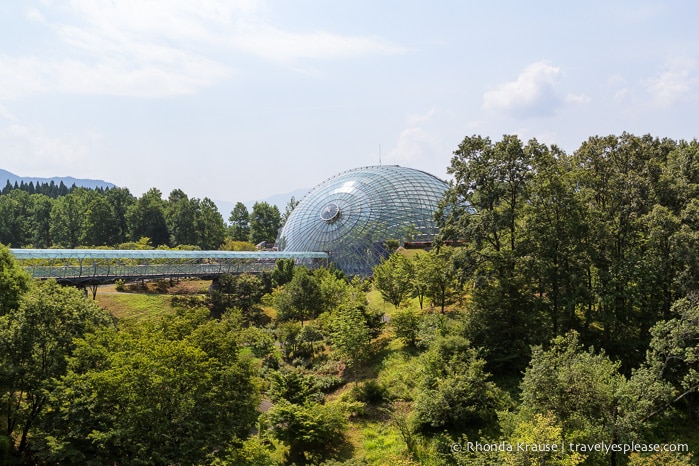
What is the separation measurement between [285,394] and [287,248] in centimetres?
4639

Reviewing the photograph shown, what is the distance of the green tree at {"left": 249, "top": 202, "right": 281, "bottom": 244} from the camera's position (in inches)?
4072

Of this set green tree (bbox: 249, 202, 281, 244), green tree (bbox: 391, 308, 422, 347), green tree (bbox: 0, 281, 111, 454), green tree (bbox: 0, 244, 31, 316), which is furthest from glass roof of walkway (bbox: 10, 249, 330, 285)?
green tree (bbox: 249, 202, 281, 244)

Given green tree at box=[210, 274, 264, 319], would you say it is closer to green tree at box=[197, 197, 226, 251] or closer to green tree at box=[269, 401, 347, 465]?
green tree at box=[269, 401, 347, 465]

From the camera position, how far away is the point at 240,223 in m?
110

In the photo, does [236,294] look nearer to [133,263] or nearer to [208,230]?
[133,263]

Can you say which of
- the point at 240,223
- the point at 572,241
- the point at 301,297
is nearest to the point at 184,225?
the point at 240,223

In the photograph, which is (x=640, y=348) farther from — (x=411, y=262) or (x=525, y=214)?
(x=411, y=262)

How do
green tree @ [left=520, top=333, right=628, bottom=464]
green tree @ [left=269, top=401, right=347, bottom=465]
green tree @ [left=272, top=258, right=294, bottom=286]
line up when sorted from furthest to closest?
1. green tree @ [left=272, top=258, right=294, bottom=286]
2. green tree @ [left=269, top=401, right=347, bottom=465]
3. green tree @ [left=520, top=333, right=628, bottom=464]

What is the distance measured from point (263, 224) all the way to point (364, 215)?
168 feet

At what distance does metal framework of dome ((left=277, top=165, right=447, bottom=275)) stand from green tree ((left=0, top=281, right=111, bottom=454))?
1599 inches

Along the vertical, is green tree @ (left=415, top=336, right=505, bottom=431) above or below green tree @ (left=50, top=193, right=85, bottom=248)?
below

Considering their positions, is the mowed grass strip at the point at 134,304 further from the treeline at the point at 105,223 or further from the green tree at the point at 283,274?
the treeline at the point at 105,223

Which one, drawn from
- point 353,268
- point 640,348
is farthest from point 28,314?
point 353,268

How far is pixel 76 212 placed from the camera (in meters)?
82.9
